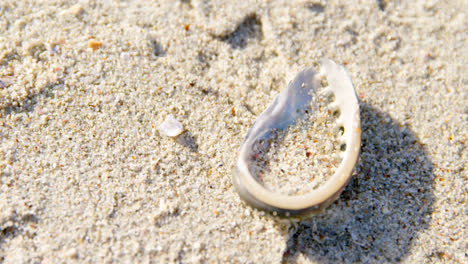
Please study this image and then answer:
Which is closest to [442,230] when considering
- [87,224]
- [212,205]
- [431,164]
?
[431,164]

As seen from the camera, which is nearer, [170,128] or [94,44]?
[170,128]

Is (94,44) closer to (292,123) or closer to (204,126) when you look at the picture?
(204,126)

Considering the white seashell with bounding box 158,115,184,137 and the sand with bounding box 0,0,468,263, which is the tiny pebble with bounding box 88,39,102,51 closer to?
the sand with bounding box 0,0,468,263

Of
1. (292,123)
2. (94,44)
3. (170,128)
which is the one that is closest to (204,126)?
(170,128)

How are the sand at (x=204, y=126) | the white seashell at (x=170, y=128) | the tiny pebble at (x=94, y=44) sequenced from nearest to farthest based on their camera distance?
the sand at (x=204, y=126)
the white seashell at (x=170, y=128)
the tiny pebble at (x=94, y=44)

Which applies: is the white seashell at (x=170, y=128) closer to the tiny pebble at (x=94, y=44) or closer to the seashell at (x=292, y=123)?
the seashell at (x=292, y=123)

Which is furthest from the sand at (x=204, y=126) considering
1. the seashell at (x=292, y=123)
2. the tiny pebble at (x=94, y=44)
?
the seashell at (x=292, y=123)

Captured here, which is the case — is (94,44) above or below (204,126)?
above

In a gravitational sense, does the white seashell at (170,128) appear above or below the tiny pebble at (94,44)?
below
